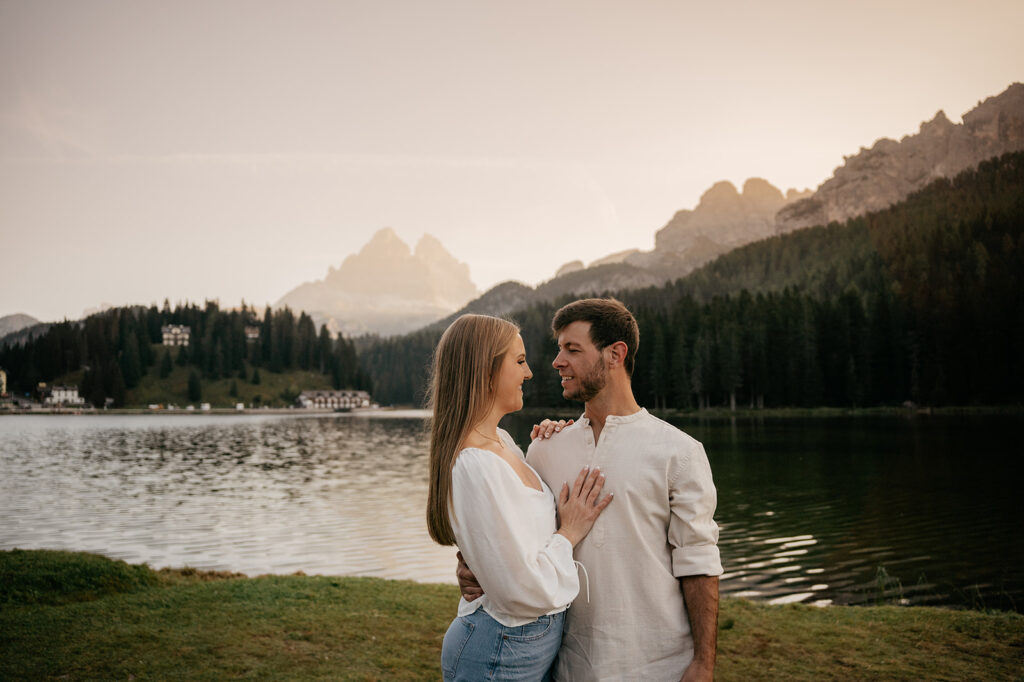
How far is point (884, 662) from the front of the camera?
8.80m

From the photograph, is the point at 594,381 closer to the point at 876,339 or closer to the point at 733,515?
the point at 733,515

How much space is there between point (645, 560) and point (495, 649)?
87 cm

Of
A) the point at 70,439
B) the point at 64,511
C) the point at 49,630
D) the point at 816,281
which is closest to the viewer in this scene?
the point at 49,630

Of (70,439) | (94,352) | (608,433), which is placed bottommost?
(70,439)

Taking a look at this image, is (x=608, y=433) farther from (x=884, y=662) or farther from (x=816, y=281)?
(x=816, y=281)

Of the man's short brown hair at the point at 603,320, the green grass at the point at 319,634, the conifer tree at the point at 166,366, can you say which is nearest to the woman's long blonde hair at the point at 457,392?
the man's short brown hair at the point at 603,320

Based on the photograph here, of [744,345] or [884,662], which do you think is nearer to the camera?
[884,662]

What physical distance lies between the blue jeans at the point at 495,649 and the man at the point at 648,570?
186 mm

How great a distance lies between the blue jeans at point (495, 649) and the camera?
337 centimetres

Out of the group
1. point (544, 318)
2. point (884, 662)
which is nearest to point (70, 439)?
point (884, 662)

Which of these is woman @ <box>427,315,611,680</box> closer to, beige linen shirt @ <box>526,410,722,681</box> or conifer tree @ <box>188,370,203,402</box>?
beige linen shirt @ <box>526,410,722,681</box>

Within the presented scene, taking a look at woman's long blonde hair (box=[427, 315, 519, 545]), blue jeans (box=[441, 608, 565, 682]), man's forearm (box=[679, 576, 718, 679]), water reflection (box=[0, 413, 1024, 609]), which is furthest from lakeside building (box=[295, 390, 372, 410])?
man's forearm (box=[679, 576, 718, 679])

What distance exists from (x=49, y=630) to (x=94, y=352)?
689ft

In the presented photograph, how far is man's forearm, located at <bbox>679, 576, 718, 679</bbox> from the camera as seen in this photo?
11.4 ft
